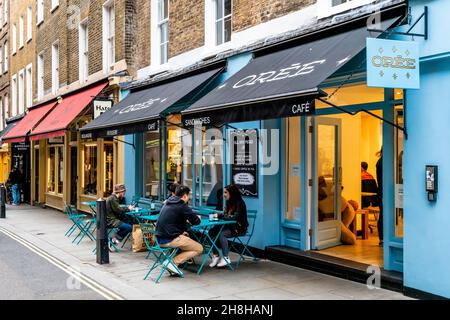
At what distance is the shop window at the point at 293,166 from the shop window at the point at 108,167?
8.10m

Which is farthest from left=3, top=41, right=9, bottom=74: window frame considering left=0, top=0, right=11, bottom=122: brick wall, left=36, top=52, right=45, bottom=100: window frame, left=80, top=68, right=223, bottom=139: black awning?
left=80, top=68, right=223, bottom=139: black awning

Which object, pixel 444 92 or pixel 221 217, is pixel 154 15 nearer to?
pixel 221 217

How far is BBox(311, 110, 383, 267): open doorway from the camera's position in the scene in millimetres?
9336

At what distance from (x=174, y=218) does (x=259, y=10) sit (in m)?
4.58

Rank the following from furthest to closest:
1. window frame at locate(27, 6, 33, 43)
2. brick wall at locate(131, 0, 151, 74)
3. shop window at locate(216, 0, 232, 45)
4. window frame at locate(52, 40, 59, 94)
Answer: window frame at locate(27, 6, 33, 43) → window frame at locate(52, 40, 59, 94) → brick wall at locate(131, 0, 151, 74) → shop window at locate(216, 0, 232, 45)

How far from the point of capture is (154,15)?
46.3 ft

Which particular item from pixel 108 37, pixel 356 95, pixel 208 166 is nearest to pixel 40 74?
A: pixel 108 37

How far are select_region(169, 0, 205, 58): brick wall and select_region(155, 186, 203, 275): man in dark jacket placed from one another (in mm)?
5055

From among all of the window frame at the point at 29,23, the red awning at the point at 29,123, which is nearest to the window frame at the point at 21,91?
the window frame at the point at 29,23

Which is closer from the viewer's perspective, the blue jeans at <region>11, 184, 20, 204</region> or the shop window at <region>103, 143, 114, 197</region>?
the shop window at <region>103, 143, 114, 197</region>

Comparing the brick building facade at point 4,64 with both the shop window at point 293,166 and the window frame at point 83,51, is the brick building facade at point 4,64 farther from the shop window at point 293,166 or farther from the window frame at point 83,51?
the shop window at point 293,166

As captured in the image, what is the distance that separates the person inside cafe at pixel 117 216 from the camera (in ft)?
35.7

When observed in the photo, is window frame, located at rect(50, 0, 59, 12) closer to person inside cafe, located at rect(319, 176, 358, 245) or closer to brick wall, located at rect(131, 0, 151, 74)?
brick wall, located at rect(131, 0, 151, 74)
